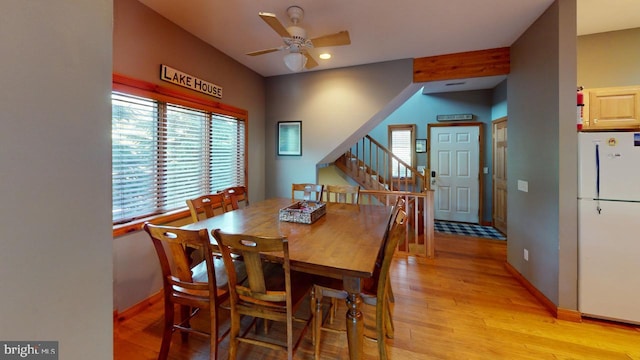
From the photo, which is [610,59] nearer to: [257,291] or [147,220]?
[257,291]

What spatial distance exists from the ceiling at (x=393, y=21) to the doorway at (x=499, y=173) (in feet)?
6.53

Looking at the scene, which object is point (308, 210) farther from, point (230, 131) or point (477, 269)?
point (477, 269)

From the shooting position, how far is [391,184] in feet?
15.5

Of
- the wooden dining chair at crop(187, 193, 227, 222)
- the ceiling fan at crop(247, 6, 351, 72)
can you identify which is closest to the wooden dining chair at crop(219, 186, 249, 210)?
the wooden dining chair at crop(187, 193, 227, 222)

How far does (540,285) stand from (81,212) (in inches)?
131

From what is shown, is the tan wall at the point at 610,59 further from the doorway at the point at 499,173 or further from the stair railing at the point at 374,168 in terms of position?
the stair railing at the point at 374,168

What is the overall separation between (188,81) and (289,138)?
172 cm

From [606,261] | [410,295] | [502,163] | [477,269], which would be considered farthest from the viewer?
[502,163]

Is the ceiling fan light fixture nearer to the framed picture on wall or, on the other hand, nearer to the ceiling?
the ceiling

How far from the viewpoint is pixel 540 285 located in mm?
2416

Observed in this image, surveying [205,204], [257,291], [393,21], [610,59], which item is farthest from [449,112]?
[257,291]

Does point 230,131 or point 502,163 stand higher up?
point 230,131

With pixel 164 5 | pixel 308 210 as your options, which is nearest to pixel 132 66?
pixel 164 5

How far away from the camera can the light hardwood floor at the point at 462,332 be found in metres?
1.76
